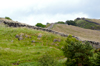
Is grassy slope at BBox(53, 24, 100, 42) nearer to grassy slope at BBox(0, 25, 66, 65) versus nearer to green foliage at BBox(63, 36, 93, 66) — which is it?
grassy slope at BBox(0, 25, 66, 65)

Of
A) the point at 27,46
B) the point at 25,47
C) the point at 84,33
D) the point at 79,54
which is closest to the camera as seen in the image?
the point at 79,54

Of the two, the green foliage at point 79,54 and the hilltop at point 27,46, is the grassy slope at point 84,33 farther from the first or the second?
the green foliage at point 79,54

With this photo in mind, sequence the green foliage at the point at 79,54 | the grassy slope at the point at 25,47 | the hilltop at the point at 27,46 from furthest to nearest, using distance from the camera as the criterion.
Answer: the grassy slope at the point at 25,47, the hilltop at the point at 27,46, the green foliage at the point at 79,54

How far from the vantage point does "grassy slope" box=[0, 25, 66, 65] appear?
30172 mm

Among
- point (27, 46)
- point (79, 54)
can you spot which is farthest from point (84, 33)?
point (79, 54)

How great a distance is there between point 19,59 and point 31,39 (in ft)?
47.0

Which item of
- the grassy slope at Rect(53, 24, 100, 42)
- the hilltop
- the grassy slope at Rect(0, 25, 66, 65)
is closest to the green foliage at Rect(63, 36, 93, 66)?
the hilltop

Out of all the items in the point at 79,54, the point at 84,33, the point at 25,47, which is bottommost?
the point at 25,47

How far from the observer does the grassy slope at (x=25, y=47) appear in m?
30.2

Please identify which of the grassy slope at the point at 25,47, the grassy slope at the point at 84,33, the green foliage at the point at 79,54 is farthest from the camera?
the grassy slope at the point at 84,33

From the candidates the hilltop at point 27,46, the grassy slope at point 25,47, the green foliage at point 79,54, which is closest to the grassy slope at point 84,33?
the hilltop at point 27,46

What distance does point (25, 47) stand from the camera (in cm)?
3697

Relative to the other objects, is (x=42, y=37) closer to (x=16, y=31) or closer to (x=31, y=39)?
(x=31, y=39)

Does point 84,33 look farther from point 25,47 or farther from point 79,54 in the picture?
point 79,54
